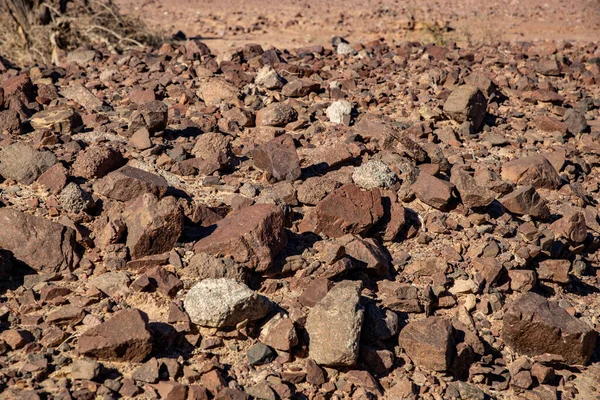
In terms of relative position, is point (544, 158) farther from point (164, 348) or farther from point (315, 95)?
point (164, 348)

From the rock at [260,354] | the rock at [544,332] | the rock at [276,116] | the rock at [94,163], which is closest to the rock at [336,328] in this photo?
the rock at [260,354]

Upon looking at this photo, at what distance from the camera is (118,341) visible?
2.99m

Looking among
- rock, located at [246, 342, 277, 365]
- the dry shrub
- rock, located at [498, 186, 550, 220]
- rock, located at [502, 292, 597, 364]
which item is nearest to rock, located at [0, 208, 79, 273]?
rock, located at [246, 342, 277, 365]

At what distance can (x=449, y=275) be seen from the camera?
152 inches

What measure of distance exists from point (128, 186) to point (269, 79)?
2.16 m

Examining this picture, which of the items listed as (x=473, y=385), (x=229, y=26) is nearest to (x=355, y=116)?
(x=473, y=385)

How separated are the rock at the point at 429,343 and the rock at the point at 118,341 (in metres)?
1.26

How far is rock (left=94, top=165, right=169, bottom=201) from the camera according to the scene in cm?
396

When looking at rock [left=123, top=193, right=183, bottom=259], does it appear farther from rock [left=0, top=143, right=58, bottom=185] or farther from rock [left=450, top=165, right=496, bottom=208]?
rock [left=450, top=165, right=496, bottom=208]

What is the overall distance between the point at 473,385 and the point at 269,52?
4.04 m

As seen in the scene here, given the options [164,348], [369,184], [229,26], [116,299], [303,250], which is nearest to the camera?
[164,348]

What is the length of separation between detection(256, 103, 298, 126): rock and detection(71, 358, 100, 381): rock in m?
2.66

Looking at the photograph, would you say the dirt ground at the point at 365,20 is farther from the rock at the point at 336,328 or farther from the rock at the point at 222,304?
the rock at the point at 336,328

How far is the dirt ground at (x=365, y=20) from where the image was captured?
32.6ft
